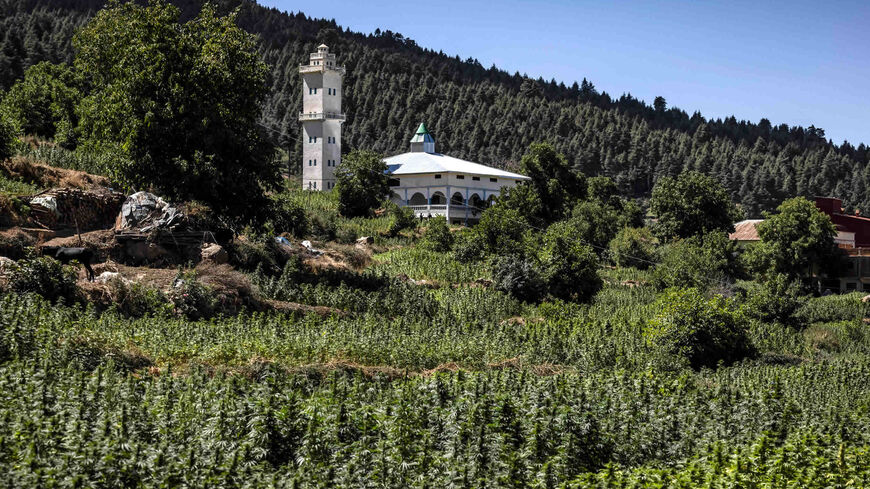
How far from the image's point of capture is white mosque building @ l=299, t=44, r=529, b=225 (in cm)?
5434

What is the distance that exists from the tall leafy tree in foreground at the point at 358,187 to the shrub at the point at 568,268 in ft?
67.2

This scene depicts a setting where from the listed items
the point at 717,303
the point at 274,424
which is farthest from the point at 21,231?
the point at 717,303

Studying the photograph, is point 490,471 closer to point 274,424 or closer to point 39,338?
point 274,424

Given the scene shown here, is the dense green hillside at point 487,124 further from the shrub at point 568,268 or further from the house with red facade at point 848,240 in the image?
the shrub at point 568,268

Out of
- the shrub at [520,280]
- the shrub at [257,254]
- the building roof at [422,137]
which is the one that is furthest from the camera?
the building roof at [422,137]

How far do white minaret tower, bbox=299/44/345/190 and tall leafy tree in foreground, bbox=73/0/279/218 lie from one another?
126 ft

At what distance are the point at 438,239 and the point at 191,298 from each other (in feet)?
77.3

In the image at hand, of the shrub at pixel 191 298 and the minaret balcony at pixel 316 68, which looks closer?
the shrub at pixel 191 298

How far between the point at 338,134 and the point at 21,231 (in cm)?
4603

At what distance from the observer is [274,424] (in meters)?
8.73

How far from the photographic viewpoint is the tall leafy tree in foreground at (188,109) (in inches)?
886

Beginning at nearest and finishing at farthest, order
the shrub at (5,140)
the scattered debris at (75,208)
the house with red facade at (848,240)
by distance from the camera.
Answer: the scattered debris at (75,208) → the shrub at (5,140) → the house with red facade at (848,240)

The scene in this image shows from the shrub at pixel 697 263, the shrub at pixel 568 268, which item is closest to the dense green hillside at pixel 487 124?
the shrub at pixel 697 263

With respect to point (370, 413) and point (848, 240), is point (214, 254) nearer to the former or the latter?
point (370, 413)
